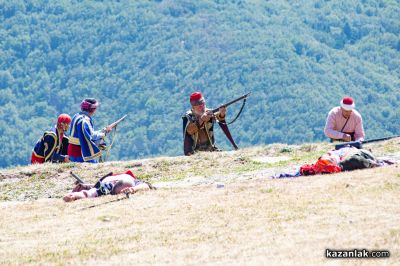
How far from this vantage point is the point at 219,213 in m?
17.8

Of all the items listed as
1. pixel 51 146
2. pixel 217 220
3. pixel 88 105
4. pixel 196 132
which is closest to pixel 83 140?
pixel 88 105

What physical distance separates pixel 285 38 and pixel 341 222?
182m

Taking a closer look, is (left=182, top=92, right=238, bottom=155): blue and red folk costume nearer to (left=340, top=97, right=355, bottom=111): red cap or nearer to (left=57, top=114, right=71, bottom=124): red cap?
(left=57, top=114, right=71, bottom=124): red cap

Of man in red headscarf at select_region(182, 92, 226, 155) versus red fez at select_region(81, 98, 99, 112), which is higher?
red fez at select_region(81, 98, 99, 112)

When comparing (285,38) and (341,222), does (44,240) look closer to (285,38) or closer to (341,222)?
(341,222)

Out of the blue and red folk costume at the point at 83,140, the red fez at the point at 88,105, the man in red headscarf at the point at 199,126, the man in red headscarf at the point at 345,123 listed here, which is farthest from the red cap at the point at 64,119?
the man in red headscarf at the point at 345,123

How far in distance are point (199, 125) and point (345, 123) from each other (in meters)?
3.22

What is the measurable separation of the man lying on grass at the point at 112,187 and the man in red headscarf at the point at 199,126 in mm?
5338

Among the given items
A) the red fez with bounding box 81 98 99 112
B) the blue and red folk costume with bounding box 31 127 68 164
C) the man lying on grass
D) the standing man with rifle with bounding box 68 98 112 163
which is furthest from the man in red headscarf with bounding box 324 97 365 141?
the blue and red folk costume with bounding box 31 127 68 164

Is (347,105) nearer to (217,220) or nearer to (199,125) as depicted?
(199,125)

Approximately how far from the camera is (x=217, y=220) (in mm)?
17375

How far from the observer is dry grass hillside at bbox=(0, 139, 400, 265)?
15367 mm

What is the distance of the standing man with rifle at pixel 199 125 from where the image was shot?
86.4 feet

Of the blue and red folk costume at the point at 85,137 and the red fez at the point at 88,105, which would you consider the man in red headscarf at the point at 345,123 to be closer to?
the blue and red folk costume at the point at 85,137
